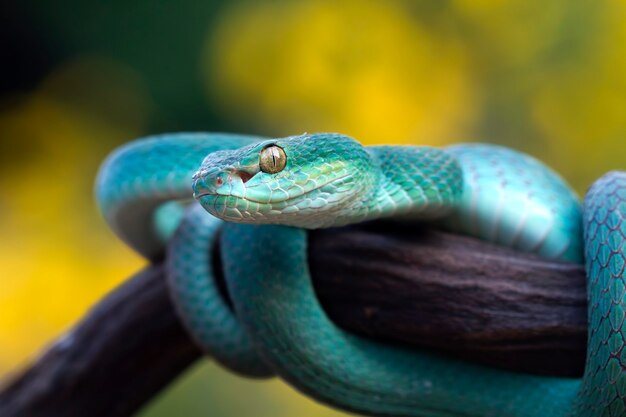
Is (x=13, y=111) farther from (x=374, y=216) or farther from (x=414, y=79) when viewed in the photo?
(x=374, y=216)

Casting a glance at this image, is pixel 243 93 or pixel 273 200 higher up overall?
pixel 273 200

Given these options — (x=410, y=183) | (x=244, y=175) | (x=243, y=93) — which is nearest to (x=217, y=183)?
(x=244, y=175)

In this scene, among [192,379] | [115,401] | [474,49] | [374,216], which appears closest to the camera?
[374,216]

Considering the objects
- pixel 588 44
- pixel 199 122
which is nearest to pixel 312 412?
pixel 199 122

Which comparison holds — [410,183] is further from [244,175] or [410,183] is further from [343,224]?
[244,175]

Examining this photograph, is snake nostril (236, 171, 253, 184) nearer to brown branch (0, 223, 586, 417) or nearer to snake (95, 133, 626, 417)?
snake (95, 133, 626, 417)

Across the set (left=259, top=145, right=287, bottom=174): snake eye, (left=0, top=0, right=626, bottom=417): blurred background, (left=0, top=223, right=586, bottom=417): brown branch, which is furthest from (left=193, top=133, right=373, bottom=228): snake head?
(left=0, top=0, right=626, bottom=417): blurred background

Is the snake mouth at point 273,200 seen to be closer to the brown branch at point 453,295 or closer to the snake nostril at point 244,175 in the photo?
the snake nostril at point 244,175
